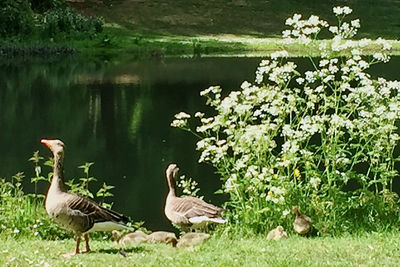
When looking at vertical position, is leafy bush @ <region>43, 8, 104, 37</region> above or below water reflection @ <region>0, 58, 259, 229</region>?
below

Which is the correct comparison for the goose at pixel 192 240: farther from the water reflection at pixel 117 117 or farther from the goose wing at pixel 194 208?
the water reflection at pixel 117 117

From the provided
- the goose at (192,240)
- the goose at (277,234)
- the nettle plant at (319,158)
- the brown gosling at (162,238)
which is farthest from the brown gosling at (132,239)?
the goose at (277,234)

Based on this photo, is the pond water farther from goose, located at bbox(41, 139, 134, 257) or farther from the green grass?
goose, located at bbox(41, 139, 134, 257)

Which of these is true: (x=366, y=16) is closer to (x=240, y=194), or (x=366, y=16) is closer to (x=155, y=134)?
(x=155, y=134)

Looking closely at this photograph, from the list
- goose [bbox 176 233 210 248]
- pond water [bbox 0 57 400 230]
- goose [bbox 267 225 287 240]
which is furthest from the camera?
pond water [bbox 0 57 400 230]

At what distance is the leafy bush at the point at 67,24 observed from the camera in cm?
5303

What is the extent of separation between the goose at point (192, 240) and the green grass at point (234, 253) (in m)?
0.11

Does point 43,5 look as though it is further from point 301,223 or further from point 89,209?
point 89,209

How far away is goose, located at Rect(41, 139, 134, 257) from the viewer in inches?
336

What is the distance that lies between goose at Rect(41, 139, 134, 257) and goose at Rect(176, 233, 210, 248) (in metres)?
0.88

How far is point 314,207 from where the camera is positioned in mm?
10148

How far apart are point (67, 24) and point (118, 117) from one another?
30.1 metres

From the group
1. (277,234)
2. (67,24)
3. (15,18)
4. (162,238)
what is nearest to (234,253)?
(277,234)

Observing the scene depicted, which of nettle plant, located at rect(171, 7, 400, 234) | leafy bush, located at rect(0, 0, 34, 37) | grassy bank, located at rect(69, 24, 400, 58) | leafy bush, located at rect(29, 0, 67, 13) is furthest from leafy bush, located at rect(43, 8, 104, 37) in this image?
nettle plant, located at rect(171, 7, 400, 234)
